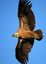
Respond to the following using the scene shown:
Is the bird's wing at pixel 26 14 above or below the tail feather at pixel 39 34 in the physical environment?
above

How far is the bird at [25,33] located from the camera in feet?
69.0

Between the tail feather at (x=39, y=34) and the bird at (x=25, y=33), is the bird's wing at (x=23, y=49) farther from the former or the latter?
the tail feather at (x=39, y=34)

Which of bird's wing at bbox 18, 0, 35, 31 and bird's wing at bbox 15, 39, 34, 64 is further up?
bird's wing at bbox 18, 0, 35, 31

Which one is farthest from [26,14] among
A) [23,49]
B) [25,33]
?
[23,49]

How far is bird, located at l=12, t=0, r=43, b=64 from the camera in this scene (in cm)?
2103

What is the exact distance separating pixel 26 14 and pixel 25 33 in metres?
0.78

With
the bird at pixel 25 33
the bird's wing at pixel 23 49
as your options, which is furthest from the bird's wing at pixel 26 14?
the bird's wing at pixel 23 49

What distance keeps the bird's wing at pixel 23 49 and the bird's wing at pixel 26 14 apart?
23.3 inches

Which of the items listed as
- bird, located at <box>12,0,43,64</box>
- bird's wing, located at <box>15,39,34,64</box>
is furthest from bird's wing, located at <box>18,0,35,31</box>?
bird's wing, located at <box>15,39,34,64</box>

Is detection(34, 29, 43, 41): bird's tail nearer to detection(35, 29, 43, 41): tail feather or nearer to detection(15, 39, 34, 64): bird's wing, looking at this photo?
detection(35, 29, 43, 41): tail feather

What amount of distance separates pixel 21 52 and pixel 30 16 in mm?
1659

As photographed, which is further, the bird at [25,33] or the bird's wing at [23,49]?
the bird's wing at [23,49]

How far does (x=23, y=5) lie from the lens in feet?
69.7

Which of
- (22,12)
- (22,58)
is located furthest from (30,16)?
(22,58)
